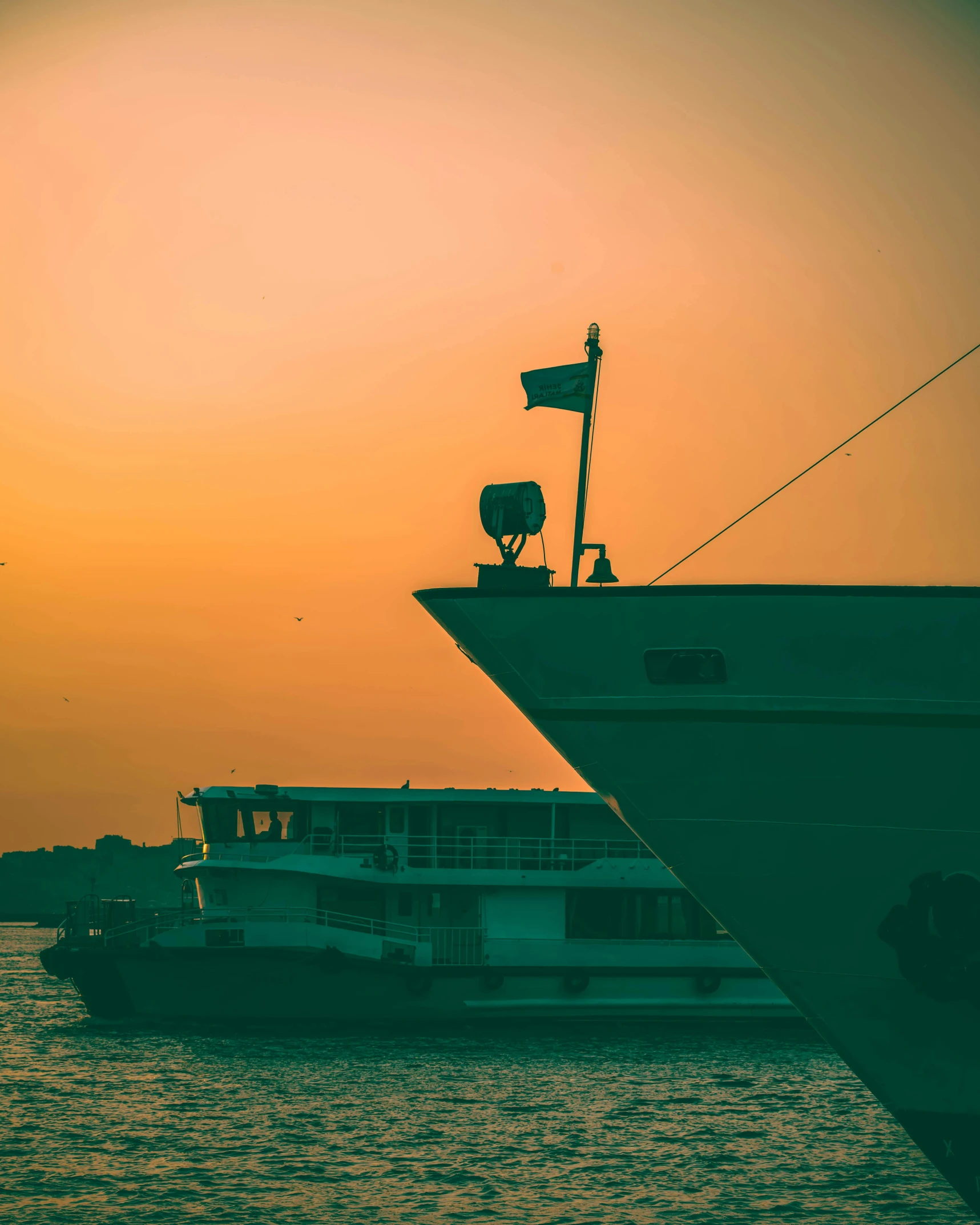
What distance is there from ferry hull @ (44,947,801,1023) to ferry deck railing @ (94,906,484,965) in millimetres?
867

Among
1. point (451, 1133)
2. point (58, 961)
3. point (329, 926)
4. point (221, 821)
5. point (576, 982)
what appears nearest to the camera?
point (451, 1133)

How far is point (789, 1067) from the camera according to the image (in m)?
28.6

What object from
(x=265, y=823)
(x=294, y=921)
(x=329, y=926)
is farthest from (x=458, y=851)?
(x=265, y=823)

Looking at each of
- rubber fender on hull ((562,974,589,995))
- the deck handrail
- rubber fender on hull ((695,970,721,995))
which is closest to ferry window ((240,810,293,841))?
the deck handrail

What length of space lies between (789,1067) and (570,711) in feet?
70.1

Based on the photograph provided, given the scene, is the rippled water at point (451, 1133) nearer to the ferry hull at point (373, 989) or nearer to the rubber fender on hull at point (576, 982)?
the ferry hull at point (373, 989)

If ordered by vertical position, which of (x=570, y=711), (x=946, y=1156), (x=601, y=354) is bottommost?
(x=946, y=1156)

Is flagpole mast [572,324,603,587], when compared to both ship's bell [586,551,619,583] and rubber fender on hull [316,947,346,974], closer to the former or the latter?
ship's bell [586,551,619,583]

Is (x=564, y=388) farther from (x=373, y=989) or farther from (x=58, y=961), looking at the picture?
(x=58, y=961)

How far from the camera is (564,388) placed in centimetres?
1160

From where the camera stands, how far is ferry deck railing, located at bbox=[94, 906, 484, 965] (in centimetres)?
3275

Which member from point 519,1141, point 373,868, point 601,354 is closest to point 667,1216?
point 519,1141

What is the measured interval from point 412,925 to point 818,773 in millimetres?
26272

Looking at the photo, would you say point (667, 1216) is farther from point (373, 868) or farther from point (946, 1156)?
point (373, 868)
